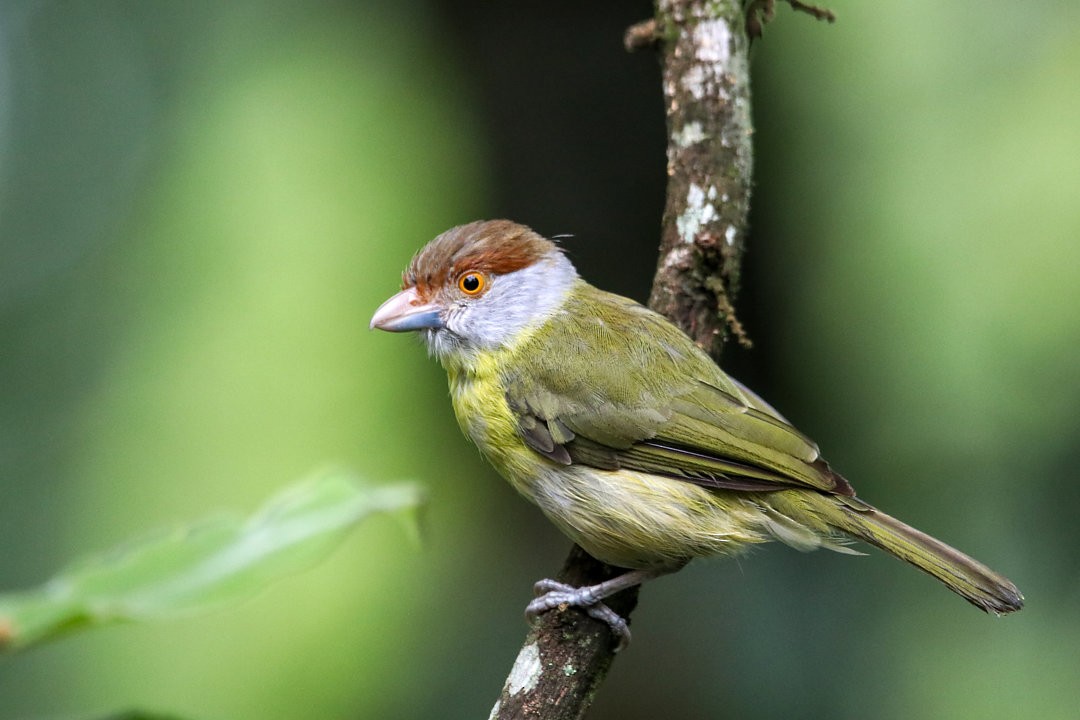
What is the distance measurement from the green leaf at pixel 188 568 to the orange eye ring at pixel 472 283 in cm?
209

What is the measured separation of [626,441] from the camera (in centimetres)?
282

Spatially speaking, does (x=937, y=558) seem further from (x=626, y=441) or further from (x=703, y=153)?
(x=703, y=153)

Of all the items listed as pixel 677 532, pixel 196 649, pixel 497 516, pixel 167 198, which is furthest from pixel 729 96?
pixel 167 198

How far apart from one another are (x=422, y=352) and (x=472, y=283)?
217 centimetres

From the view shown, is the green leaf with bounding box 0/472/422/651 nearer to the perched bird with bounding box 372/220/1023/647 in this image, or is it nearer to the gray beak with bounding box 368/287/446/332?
the perched bird with bounding box 372/220/1023/647

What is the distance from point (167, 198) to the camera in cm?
657

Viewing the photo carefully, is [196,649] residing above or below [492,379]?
below

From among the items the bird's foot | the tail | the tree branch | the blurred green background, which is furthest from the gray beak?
the tail

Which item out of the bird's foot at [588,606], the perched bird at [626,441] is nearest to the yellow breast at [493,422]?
the perched bird at [626,441]

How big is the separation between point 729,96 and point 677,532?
4.85 ft

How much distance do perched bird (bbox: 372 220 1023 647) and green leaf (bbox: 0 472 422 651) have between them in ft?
5.80

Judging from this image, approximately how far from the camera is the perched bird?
107 inches

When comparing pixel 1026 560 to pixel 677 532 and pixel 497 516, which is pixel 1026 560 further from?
pixel 497 516

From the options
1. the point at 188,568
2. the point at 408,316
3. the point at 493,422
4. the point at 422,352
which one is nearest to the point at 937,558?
the point at 493,422
